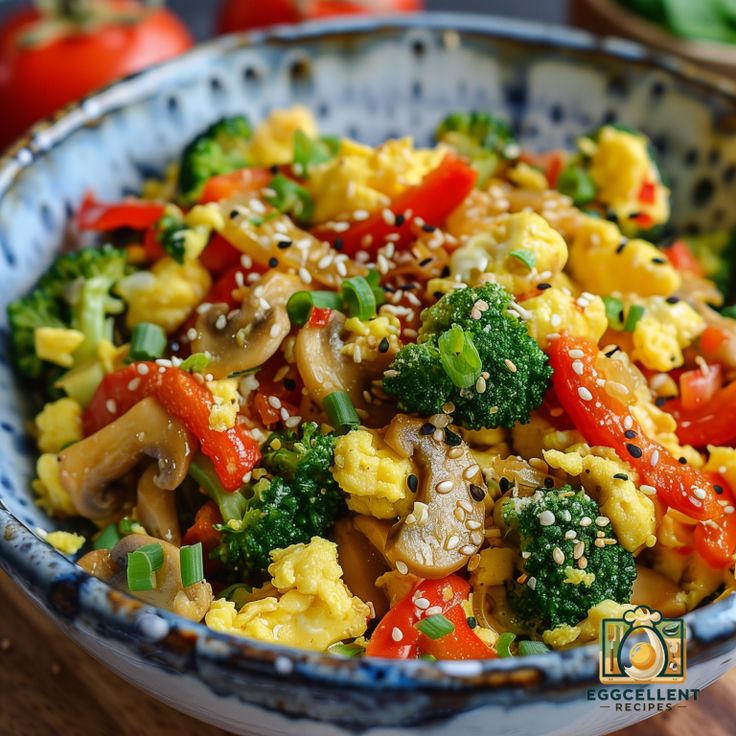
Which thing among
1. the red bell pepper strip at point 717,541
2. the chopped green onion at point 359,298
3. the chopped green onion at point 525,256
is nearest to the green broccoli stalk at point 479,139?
the chopped green onion at point 525,256

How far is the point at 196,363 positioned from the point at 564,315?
1066 millimetres

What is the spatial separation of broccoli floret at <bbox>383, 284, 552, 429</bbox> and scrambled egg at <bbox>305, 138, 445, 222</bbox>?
64 cm

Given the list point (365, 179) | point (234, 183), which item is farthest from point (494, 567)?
point (234, 183)

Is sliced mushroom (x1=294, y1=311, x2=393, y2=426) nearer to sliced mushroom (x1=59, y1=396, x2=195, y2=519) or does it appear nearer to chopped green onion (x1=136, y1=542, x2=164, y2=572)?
sliced mushroom (x1=59, y1=396, x2=195, y2=519)

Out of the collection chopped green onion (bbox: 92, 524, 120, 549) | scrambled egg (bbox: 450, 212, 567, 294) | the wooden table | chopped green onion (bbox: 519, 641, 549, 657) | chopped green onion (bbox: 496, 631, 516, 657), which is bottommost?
the wooden table

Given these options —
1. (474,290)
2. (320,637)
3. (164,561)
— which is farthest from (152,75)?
(320,637)

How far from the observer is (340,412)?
2455 millimetres

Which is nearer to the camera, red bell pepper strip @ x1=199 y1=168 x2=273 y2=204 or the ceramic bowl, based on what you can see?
the ceramic bowl

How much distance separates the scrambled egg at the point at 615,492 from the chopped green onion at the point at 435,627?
0.50m

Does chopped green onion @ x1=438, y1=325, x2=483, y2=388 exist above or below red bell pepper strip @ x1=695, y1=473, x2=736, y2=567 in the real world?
above

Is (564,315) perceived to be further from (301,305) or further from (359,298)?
(301,305)

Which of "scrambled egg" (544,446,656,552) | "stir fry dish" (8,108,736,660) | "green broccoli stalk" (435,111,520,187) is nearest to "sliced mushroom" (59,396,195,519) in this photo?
"stir fry dish" (8,108,736,660)

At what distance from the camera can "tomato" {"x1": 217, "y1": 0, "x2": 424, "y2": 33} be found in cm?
595

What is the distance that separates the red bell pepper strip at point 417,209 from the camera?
2.89m
